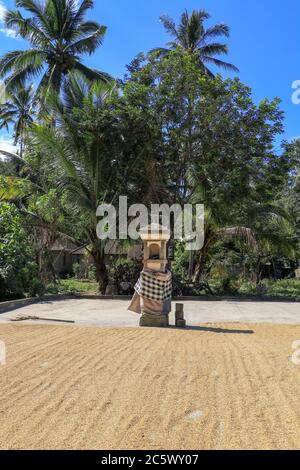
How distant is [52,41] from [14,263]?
15940 mm

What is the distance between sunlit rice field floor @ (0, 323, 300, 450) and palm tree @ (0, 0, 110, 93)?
19.4m

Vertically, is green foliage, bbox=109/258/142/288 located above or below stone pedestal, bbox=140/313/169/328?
above

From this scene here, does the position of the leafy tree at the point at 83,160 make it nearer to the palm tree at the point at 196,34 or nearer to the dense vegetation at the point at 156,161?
the dense vegetation at the point at 156,161

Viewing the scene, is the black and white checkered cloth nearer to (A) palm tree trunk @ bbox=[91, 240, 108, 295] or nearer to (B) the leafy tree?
(B) the leafy tree

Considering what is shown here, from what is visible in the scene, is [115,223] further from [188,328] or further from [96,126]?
[188,328]

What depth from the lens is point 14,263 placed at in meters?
12.9

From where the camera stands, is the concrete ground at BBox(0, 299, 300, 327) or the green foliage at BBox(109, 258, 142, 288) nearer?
the concrete ground at BBox(0, 299, 300, 327)

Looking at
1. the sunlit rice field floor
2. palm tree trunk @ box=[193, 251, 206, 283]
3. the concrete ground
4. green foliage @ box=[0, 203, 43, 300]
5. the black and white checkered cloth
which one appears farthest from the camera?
palm tree trunk @ box=[193, 251, 206, 283]

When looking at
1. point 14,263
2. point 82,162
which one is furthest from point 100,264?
point 14,263

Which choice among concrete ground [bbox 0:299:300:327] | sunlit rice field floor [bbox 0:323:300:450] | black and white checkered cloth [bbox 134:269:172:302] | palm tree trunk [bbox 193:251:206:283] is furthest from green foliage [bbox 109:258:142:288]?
sunlit rice field floor [bbox 0:323:300:450]

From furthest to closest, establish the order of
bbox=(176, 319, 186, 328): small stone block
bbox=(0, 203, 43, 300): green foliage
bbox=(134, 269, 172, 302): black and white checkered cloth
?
bbox=(0, 203, 43, 300): green foliage < bbox=(176, 319, 186, 328): small stone block < bbox=(134, 269, 172, 302): black and white checkered cloth

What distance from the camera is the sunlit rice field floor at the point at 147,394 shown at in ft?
11.2

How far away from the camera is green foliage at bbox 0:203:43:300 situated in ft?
42.1

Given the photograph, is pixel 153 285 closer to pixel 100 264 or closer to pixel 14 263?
pixel 14 263
